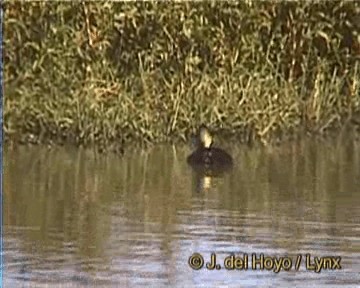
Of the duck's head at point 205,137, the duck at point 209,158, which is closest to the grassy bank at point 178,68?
the duck's head at point 205,137

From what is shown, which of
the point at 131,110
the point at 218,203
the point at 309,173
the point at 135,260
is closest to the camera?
the point at 135,260

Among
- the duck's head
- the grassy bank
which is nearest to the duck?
the duck's head

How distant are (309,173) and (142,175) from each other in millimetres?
817

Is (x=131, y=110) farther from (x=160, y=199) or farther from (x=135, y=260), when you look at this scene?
(x=135, y=260)

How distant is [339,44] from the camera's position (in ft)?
23.7

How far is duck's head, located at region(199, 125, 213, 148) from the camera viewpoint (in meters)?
6.20

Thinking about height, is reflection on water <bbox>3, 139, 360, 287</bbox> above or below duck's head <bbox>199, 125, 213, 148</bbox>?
below

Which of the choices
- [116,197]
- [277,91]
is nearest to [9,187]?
[116,197]

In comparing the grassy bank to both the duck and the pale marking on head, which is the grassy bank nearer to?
the pale marking on head

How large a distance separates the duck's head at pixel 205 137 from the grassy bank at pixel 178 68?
0.64 feet
